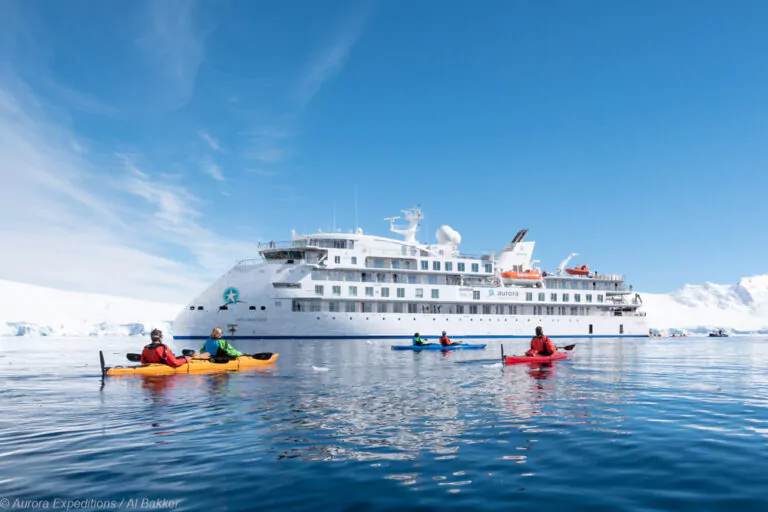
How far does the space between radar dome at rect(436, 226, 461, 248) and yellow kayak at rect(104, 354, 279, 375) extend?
162 feet

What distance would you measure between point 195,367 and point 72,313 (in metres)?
163

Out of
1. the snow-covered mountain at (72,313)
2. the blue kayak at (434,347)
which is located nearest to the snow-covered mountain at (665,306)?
the snow-covered mountain at (72,313)

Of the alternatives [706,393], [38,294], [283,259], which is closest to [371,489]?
[706,393]

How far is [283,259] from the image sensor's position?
202 ft

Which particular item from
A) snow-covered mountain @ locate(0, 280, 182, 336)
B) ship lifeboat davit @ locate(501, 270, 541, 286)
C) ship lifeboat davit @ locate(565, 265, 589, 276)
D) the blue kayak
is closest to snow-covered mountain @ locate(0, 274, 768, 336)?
snow-covered mountain @ locate(0, 280, 182, 336)

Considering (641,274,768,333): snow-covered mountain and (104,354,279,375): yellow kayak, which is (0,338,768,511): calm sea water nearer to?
(104,354,279,375): yellow kayak

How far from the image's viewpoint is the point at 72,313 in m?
161

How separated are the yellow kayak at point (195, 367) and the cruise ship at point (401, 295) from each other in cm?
3324

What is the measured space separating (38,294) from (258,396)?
194455 mm

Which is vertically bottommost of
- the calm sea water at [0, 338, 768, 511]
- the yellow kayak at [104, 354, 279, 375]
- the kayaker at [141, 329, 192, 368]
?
the calm sea water at [0, 338, 768, 511]

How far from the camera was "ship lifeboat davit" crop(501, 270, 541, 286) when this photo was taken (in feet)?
240

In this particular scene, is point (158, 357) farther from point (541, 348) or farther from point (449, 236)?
point (449, 236)

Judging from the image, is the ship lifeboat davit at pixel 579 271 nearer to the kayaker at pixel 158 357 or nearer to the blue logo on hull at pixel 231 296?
the blue logo on hull at pixel 231 296

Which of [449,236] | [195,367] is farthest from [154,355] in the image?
[449,236]
